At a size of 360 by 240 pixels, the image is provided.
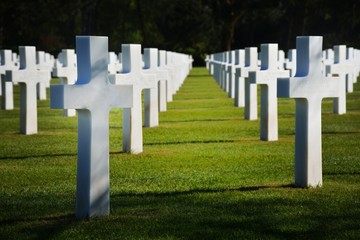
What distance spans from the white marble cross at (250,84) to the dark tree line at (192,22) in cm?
5075

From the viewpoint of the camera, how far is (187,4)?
94000 millimetres

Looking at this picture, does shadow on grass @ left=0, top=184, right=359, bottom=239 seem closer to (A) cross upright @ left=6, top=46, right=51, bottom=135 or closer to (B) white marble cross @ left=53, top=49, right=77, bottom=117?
(A) cross upright @ left=6, top=46, right=51, bottom=135

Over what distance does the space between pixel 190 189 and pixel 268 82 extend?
486 centimetres

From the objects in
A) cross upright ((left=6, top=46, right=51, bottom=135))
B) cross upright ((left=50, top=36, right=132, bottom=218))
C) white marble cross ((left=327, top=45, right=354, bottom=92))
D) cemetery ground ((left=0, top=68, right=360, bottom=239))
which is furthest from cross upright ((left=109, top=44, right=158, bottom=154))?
white marble cross ((left=327, top=45, right=354, bottom=92))

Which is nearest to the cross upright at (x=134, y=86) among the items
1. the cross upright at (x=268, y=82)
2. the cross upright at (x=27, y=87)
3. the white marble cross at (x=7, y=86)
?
the cross upright at (x=268, y=82)

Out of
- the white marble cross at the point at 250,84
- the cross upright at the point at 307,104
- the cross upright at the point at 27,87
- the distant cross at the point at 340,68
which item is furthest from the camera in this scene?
the distant cross at the point at 340,68

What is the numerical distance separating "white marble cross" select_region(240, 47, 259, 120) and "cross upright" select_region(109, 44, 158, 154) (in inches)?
189

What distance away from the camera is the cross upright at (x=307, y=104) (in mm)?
9578

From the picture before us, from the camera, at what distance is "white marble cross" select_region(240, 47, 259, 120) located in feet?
59.0

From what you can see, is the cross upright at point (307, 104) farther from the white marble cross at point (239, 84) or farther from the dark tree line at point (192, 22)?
the dark tree line at point (192, 22)

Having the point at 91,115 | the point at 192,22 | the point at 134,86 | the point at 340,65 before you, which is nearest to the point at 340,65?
the point at 340,65

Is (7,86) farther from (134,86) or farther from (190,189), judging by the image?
(190,189)

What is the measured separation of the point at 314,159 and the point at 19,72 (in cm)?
802

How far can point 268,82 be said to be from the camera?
47.0 feet
